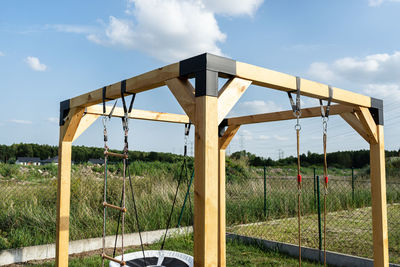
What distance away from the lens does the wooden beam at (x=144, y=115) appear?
3.73m

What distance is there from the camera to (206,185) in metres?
1.83

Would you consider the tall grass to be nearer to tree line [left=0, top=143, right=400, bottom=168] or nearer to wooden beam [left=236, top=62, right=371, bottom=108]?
tree line [left=0, top=143, right=400, bottom=168]

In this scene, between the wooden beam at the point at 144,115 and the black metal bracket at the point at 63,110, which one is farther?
the wooden beam at the point at 144,115

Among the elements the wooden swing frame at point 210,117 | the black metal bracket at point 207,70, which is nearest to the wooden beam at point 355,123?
the wooden swing frame at point 210,117

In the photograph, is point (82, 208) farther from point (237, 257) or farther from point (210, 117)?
point (210, 117)

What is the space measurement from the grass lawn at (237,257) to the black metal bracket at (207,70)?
10.1 ft

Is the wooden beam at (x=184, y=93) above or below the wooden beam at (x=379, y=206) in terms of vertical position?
above

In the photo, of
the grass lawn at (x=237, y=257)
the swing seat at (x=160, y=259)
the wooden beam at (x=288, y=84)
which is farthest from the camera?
the grass lawn at (x=237, y=257)

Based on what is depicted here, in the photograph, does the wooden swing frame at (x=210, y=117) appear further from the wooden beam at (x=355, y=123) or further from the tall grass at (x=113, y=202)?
the tall grass at (x=113, y=202)

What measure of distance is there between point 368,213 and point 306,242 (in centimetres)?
308

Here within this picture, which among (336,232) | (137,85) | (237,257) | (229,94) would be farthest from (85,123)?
(336,232)

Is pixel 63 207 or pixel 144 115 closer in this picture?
pixel 63 207

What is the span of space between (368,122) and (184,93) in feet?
6.97

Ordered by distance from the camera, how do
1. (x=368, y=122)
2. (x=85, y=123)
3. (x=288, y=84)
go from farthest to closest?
(x=85, y=123), (x=368, y=122), (x=288, y=84)
